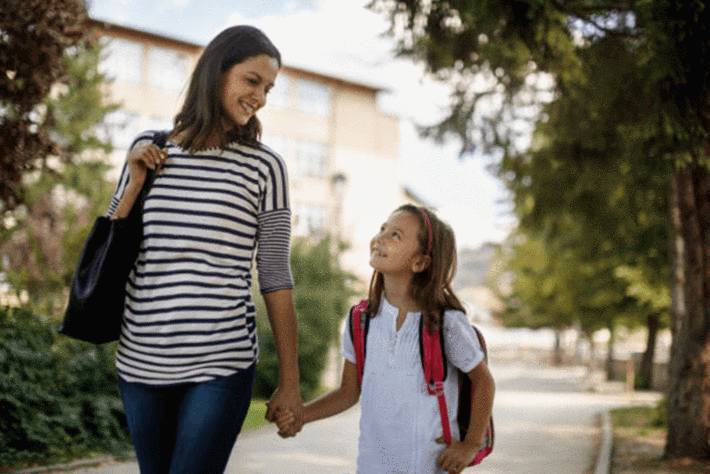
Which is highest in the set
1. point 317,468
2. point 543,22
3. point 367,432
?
point 543,22

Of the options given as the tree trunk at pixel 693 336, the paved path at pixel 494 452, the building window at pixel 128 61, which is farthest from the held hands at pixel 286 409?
the building window at pixel 128 61

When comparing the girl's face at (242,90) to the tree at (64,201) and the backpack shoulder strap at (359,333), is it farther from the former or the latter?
the tree at (64,201)

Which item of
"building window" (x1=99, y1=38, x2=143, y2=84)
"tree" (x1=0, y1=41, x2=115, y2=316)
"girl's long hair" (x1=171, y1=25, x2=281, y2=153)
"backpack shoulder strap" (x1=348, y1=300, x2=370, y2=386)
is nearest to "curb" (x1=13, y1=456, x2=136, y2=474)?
"tree" (x1=0, y1=41, x2=115, y2=316)

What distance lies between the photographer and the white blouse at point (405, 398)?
308 centimetres

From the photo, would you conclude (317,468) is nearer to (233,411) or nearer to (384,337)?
(384,337)

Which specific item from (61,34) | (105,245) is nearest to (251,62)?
(105,245)

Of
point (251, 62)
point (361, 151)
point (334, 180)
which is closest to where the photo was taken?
point (251, 62)

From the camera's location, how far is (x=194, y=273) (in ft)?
8.38

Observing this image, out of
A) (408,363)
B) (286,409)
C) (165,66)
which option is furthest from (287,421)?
(165,66)

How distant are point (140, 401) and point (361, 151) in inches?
1858

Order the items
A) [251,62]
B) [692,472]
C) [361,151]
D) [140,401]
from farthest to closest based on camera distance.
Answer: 1. [361,151]
2. [692,472]
3. [251,62]
4. [140,401]

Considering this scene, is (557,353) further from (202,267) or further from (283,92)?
(202,267)

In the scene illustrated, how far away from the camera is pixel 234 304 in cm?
261

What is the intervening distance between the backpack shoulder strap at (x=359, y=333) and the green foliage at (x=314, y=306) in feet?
56.3
